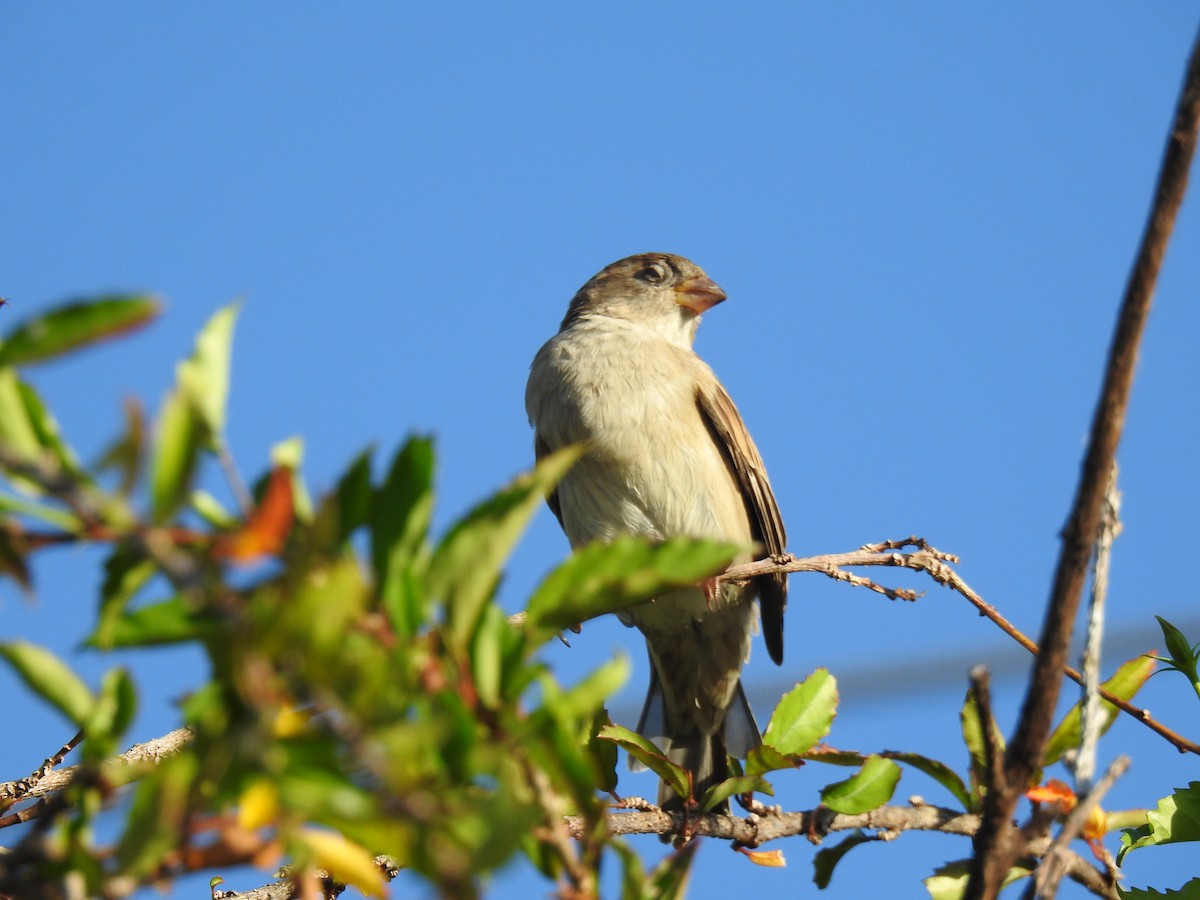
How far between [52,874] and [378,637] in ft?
1.30

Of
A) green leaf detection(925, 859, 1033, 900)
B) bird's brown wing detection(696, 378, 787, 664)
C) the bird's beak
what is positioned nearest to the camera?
green leaf detection(925, 859, 1033, 900)

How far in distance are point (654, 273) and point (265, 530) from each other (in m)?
6.14

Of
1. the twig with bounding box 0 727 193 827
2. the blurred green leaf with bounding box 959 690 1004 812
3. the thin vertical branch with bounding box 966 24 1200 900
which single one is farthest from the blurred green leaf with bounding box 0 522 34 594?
the blurred green leaf with bounding box 959 690 1004 812

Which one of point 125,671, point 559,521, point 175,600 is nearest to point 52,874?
point 125,671

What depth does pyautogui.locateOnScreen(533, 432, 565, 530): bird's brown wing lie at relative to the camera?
5.90m

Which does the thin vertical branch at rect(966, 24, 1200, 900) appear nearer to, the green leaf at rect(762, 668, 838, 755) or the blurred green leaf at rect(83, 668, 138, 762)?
the blurred green leaf at rect(83, 668, 138, 762)

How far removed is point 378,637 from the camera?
1.07 m

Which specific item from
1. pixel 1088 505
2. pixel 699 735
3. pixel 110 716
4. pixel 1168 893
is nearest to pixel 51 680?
pixel 110 716

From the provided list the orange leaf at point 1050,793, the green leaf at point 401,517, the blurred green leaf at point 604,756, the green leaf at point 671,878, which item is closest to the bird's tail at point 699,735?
the blurred green leaf at point 604,756

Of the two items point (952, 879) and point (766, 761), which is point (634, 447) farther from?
point (952, 879)

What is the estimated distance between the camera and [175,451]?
3.01ft

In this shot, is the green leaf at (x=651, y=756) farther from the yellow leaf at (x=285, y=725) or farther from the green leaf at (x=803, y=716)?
the yellow leaf at (x=285, y=725)

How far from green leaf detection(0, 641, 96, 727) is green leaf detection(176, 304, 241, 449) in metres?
0.34

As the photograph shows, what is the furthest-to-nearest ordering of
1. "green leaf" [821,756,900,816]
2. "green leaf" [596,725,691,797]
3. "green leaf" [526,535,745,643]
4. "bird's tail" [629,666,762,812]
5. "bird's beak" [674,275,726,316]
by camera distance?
1. "bird's beak" [674,275,726,316]
2. "bird's tail" [629,666,762,812]
3. "green leaf" [596,725,691,797]
4. "green leaf" [821,756,900,816]
5. "green leaf" [526,535,745,643]
